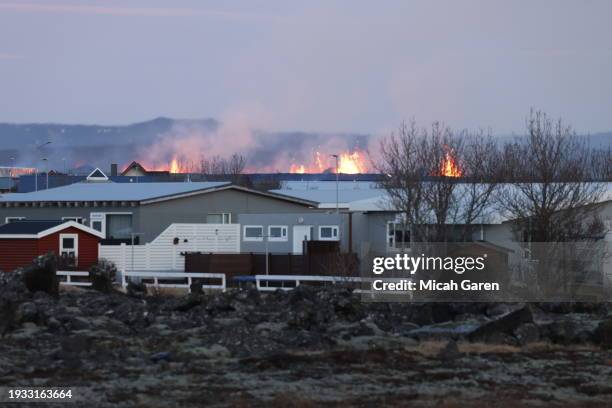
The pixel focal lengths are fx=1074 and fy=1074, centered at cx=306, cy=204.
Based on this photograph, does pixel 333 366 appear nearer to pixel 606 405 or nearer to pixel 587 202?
pixel 606 405

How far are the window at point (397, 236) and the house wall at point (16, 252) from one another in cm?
1473

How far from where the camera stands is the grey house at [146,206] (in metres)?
52.5

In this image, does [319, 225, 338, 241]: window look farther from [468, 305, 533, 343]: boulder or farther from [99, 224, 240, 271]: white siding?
[468, 305, 533, 343]: boulder

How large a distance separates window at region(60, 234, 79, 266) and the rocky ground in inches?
552

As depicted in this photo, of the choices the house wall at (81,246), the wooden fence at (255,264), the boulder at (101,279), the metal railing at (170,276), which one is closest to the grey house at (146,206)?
the house wall at (81,246)

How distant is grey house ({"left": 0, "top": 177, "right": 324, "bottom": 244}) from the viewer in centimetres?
5253

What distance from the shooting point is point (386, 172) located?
137 ft

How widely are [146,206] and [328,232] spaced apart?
922 cm

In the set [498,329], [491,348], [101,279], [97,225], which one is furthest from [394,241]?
[491,348]

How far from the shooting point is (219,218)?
5525 cm

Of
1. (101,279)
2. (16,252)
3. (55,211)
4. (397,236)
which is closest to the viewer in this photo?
(101,279)

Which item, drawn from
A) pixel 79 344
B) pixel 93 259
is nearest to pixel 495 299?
pixel 79 344

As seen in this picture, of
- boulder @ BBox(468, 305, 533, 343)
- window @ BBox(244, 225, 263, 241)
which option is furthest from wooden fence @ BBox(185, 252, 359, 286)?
boulder @ BBox(468, 305, 533, 343)

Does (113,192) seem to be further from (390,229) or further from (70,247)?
(390,229)
